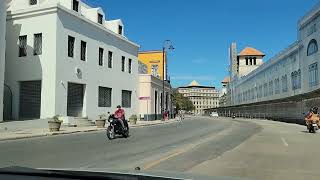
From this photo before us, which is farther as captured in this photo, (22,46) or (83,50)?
(83,50)

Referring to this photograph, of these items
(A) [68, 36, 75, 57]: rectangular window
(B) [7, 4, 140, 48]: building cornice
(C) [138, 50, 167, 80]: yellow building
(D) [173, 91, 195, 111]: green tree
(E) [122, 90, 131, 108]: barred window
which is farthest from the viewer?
(D) [173, 91, 195, 111]: green tree

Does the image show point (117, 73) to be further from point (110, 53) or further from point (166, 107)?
point (166, 107)

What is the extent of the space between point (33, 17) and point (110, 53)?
1247 cm

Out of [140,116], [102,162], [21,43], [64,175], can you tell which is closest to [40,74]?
[21,43]

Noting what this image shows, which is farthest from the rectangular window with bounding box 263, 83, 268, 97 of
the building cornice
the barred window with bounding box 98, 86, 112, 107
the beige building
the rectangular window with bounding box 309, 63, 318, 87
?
the building cornice

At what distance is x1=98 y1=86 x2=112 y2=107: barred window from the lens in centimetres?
4938

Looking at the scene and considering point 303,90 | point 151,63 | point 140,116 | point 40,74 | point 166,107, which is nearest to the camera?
point 40,74

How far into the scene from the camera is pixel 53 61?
1556 inches

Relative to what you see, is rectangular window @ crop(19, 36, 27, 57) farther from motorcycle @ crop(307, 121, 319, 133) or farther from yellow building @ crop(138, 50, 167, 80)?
yellow building @ crop(138, 50, 167, 80)

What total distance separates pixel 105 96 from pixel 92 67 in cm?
458

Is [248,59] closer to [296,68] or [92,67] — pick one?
[296,68]

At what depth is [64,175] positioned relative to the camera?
3.58 m

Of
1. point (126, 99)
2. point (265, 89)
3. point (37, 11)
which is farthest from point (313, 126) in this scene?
point (265, 89)

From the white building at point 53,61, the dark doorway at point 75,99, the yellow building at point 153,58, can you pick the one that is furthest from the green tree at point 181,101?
the dark doorway at point 75,99
